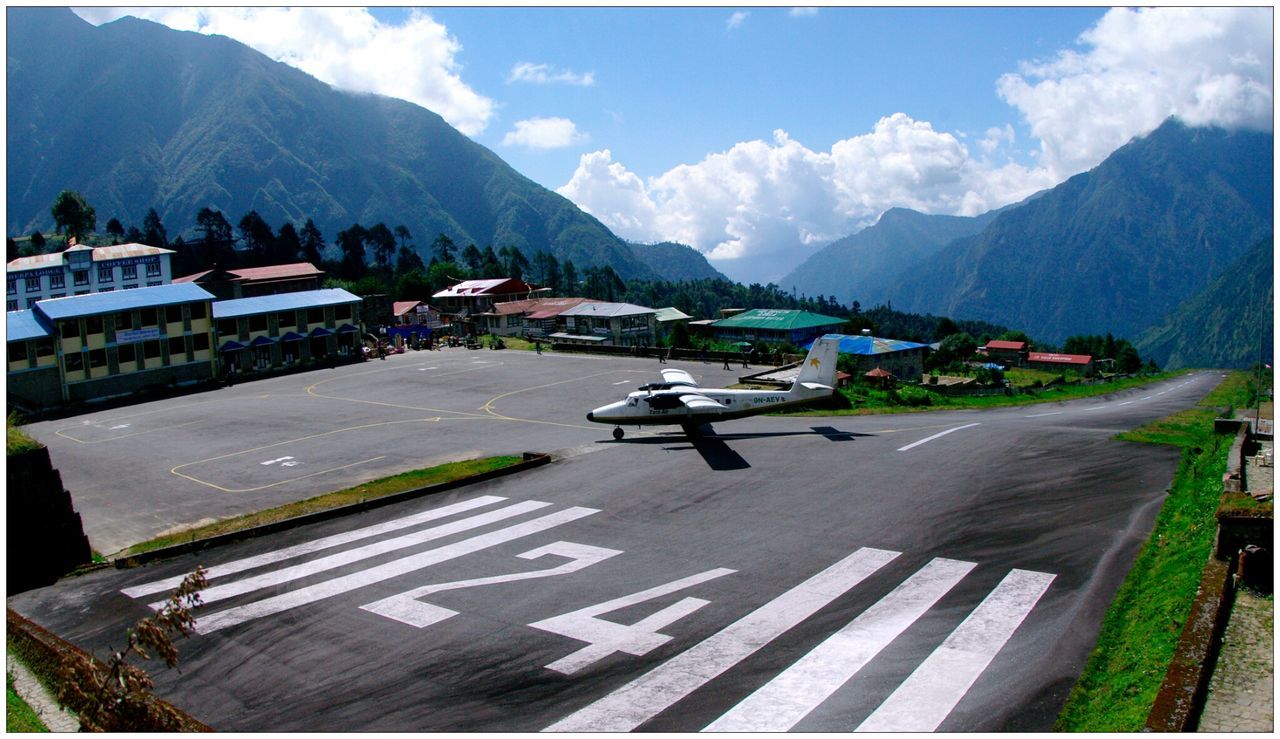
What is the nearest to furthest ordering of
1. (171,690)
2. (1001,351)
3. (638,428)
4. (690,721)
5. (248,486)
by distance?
(690,721)
(171,690)
(248,486)
(638,428)
(1001,351)

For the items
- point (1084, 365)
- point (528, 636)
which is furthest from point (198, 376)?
point (1084, 365)

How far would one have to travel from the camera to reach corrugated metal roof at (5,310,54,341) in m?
54.6

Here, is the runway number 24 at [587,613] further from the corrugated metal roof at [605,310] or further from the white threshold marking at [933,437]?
the corrugated metal roof at [605,310]

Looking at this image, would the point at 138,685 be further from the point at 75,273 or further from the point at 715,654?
the point at 75,273

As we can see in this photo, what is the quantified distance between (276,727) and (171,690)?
292 centimetres

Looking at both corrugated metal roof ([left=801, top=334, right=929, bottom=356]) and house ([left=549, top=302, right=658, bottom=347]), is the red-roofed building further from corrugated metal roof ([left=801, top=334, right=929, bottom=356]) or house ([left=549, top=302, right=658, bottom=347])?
house ([left=549, top=302, right=658, bottom=347])

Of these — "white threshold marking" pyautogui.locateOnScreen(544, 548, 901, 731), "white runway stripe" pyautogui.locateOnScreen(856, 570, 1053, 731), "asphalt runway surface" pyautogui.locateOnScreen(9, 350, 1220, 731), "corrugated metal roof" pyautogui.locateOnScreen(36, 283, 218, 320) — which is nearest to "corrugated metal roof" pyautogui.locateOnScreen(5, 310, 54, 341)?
"corrugated metal roof" pyautogui.locateOnScreen(36, 283, 218, 320)

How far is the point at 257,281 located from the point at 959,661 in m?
112

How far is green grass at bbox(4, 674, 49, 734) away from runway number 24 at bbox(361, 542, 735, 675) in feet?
20.6

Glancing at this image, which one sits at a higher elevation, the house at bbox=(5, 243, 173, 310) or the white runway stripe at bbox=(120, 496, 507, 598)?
the house at bbox=(5, 243, 173, 310)

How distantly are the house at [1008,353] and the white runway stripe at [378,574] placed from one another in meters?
133

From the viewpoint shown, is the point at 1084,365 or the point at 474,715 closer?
the point at 474,715

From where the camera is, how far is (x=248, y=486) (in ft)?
106

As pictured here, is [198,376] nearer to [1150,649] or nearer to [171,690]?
[171,690]
